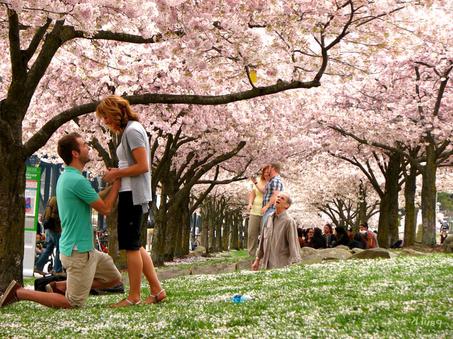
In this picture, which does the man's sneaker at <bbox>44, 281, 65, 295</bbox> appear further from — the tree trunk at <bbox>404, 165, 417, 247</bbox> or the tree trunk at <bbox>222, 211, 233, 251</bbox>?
A: the tree trunk at <bbox>222, 211, 233, 251</bbox>

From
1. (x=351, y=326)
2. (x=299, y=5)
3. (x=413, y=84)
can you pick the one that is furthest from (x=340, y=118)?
(x=351, y=326)

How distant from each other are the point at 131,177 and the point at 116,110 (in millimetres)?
802

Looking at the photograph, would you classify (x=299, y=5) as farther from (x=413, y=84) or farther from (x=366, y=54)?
(x=413, y=84)

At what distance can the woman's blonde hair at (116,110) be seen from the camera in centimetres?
890

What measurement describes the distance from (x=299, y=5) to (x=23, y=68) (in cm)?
571

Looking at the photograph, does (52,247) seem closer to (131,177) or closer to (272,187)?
(272,187)

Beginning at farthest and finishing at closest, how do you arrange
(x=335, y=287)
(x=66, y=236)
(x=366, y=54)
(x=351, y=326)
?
(x=366, y=54)
(x=335, y=287)
(x=66, y=236)
(x=351, y=326)

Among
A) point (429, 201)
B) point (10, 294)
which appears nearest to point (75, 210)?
point (10, 294)

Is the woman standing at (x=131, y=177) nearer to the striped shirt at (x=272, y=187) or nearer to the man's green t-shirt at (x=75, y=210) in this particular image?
the man's green t-shirt at (x=75, y=210)

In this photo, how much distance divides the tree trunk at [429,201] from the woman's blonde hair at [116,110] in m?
23.4

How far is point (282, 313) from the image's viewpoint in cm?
768

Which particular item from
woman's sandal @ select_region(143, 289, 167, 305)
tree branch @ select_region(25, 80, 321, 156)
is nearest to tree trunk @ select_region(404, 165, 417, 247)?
tree branch @ select_region(25, 80, 321, 156)

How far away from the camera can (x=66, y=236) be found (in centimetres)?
905

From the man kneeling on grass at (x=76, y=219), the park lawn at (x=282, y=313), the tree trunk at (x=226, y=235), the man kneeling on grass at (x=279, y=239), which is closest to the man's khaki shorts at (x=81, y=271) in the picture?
the man kneeling on grass at (x=76, y=219)
